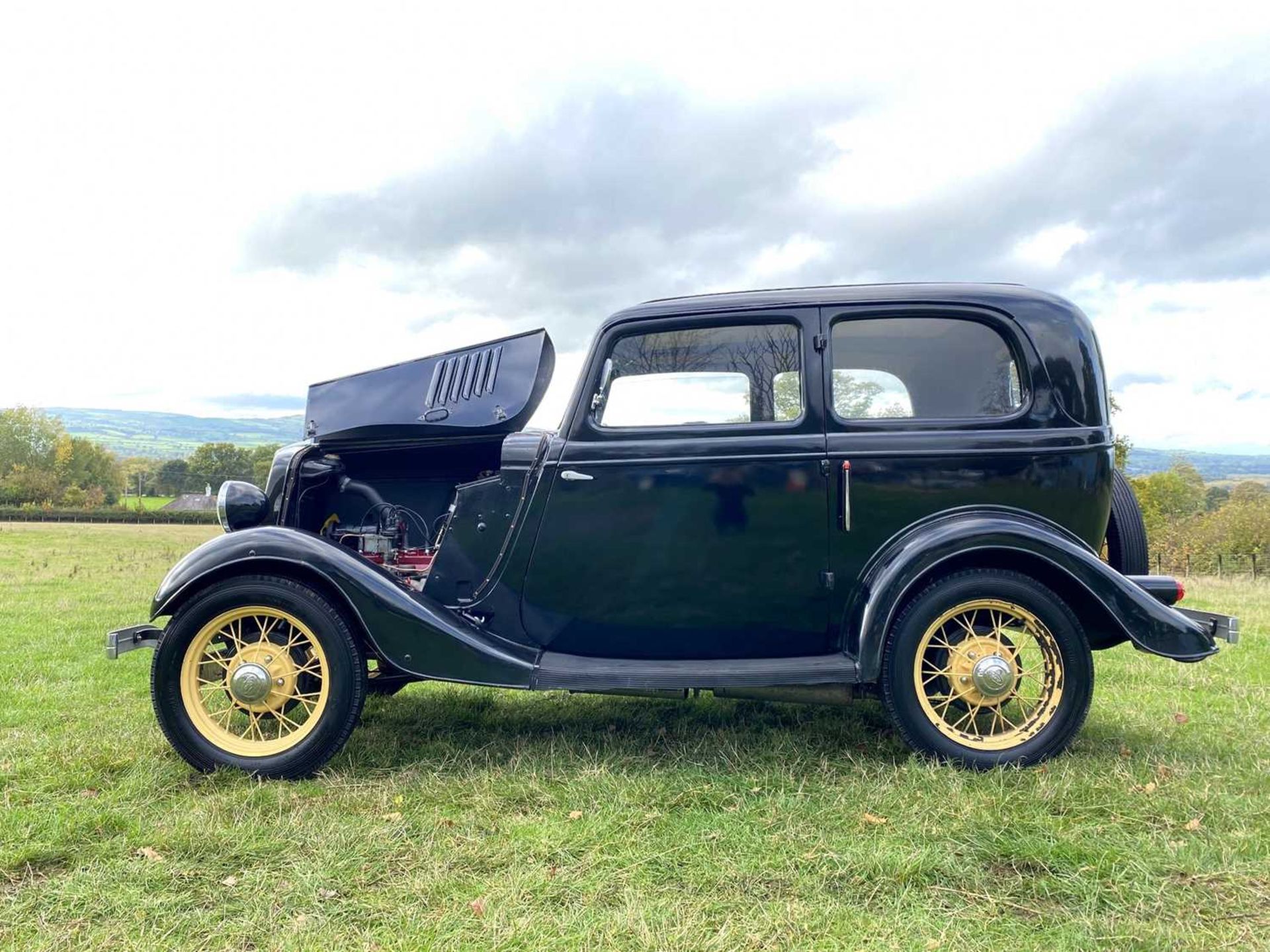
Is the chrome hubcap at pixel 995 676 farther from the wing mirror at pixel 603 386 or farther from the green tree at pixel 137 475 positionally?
the green tree at pixel 137 475

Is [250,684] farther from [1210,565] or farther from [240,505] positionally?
[1210,565]

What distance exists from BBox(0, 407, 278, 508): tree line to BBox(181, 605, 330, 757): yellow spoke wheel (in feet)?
145

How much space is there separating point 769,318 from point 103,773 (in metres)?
3.48

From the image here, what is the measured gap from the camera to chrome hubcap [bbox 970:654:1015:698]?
321 centimetres

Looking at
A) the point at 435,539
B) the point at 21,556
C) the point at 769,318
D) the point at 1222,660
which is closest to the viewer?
the point at 769,318

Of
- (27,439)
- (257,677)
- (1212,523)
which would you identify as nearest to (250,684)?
(257,677)

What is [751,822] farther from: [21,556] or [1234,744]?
[21,556]

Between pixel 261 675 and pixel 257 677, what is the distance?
14 mm

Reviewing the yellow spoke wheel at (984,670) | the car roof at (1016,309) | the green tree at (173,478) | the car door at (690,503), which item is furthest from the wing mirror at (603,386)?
the green tree at (173,478)

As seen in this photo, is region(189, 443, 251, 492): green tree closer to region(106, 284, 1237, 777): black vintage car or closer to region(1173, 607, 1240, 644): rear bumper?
region(106, 284, 1237, 777): black vintage car

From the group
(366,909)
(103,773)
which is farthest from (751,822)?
(103,773)

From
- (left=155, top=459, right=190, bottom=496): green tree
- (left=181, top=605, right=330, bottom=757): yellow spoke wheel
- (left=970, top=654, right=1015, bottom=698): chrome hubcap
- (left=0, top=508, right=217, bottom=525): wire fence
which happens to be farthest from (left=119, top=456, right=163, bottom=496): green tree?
(left=970, top=654, right=1015, bottom=698): chrome hubcap

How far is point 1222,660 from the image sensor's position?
209 inches

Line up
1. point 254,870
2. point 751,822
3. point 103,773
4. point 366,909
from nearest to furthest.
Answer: point 366,909, point 254,870, point 751,822, point 103,773
